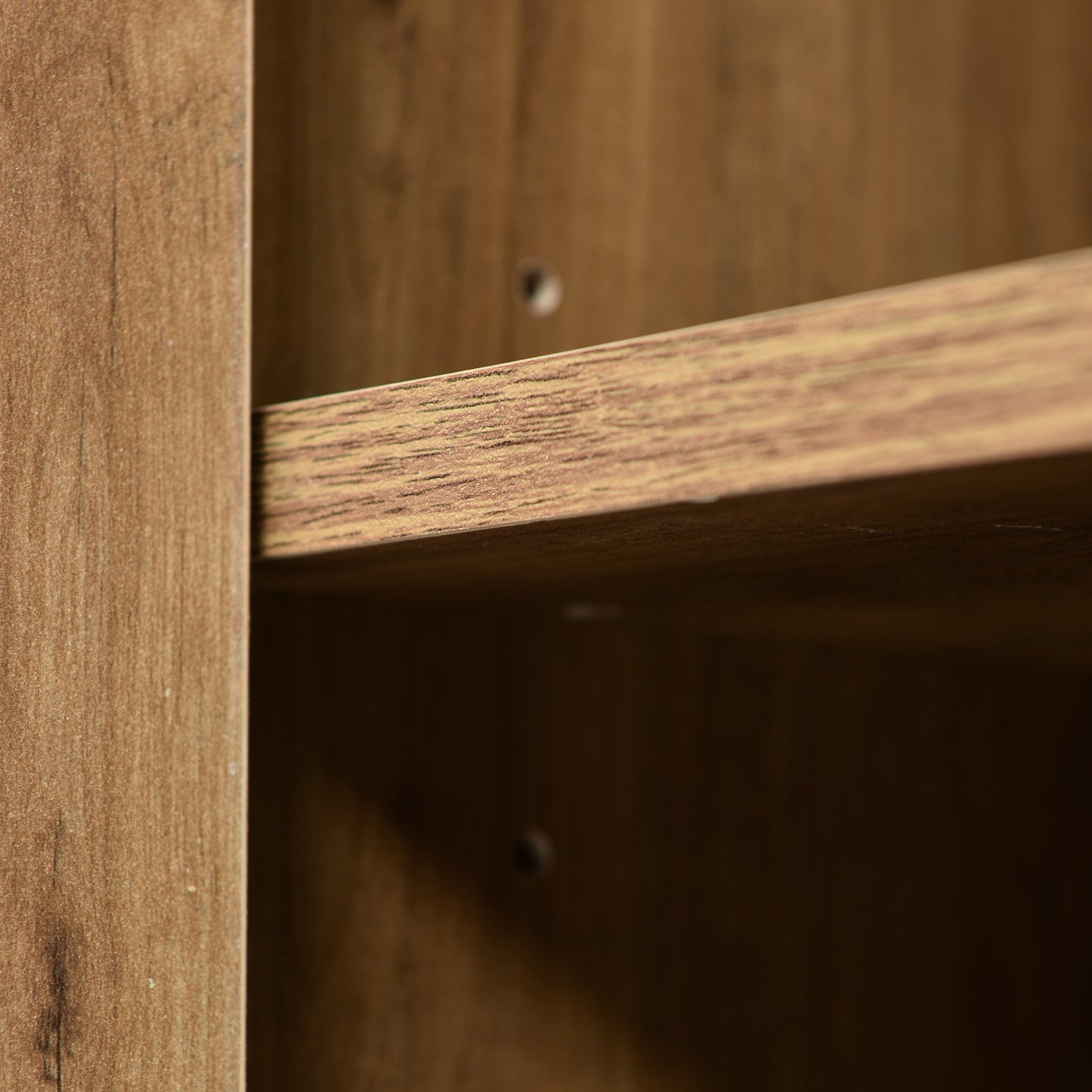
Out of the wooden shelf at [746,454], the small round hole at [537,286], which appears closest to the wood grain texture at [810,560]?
the wooden shelf at [746,454]

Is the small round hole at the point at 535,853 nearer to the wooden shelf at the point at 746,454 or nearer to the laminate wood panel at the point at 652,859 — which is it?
the laminate wood panel at the point at 652,859

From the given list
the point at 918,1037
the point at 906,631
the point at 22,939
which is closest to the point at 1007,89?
the point at 906,631

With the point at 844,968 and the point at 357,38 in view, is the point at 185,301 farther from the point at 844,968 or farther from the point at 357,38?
the point at 844,968

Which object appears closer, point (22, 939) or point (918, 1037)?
point (22, 939)

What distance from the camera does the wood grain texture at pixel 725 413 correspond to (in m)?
0.17

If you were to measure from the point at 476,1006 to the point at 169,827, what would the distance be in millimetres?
153

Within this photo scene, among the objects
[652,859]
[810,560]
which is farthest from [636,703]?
[810,560]

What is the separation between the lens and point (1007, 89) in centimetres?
61

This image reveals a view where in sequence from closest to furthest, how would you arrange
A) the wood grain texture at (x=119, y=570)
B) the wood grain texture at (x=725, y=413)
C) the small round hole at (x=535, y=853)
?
the wood grain texture at (x=725, y=413) → the wood grain texture at (x=119, y=570) → the small round hole at (x=535, y=853)

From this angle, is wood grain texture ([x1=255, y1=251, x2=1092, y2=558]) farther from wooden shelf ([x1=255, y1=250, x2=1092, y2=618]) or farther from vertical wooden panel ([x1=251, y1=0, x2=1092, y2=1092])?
vertical wooden panel ([x1=251, y1=0, x2=1092, y2=1092])

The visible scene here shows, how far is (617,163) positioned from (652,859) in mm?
251

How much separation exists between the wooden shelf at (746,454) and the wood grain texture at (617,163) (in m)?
0.11

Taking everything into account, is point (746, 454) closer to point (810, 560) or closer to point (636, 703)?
point (810, 560)

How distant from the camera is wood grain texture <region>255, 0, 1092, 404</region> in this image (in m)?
0.37
